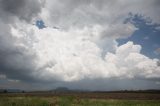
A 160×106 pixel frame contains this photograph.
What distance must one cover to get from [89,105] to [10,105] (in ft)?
47.6

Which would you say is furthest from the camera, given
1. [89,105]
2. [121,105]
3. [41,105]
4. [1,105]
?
[121,105]

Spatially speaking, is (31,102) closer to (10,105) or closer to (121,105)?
(10,105)

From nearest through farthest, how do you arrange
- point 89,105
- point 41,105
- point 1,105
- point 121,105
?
point 1,105 → point 41,105 → point 89,105 → point 121,105

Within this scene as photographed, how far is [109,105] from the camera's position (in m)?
43.2

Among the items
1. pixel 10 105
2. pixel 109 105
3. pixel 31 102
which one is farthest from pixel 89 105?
pixel 10 105

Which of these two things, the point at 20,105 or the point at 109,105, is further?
the point at 109,105

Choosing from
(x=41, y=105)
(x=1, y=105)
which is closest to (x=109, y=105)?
(x=41, y=105)

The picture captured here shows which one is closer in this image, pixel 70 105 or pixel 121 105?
pixel 70 105

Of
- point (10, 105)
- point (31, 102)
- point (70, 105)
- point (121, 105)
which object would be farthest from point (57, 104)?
point (121, 105)

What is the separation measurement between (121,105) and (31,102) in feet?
58.7

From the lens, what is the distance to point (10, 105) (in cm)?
3522

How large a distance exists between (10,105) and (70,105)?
965 centimetres

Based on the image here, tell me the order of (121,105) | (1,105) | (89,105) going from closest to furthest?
(1,105) < (89,105) < (121,105)

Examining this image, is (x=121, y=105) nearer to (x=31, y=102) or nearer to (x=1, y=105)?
(x=31, y=102)
